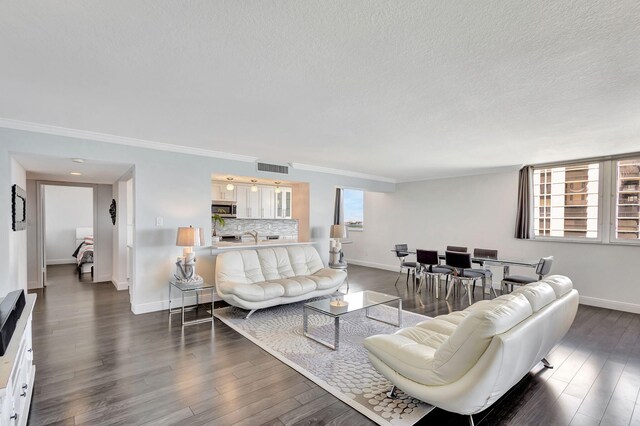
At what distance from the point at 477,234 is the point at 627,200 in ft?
8.03

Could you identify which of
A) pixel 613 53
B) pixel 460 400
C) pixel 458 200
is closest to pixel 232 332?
pixel 460 400

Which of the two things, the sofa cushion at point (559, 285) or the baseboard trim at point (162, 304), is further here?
the baseboard trim at point (162, 304)

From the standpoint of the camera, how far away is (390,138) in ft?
13.4

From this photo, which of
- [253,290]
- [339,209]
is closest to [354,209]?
[339,209]

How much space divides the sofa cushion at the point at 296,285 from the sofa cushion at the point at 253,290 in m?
0.10

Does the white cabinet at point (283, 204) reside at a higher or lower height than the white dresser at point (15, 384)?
higher

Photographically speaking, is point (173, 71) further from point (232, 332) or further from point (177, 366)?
point (232, 332)

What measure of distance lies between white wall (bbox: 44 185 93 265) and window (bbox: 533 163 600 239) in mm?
11469

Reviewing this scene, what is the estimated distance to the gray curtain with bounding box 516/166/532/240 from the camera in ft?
19.5

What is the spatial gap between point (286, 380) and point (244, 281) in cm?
213

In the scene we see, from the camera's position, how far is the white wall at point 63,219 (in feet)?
29.2

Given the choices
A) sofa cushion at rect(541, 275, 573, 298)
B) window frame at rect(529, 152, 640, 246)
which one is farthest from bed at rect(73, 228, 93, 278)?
window frame at rect(529, 152, 640, 246)

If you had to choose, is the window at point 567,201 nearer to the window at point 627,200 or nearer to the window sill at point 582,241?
the window sill at point 582,241

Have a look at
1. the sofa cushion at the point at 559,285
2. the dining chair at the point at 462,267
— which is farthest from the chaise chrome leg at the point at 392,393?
the dining chair at the point at 462,267
